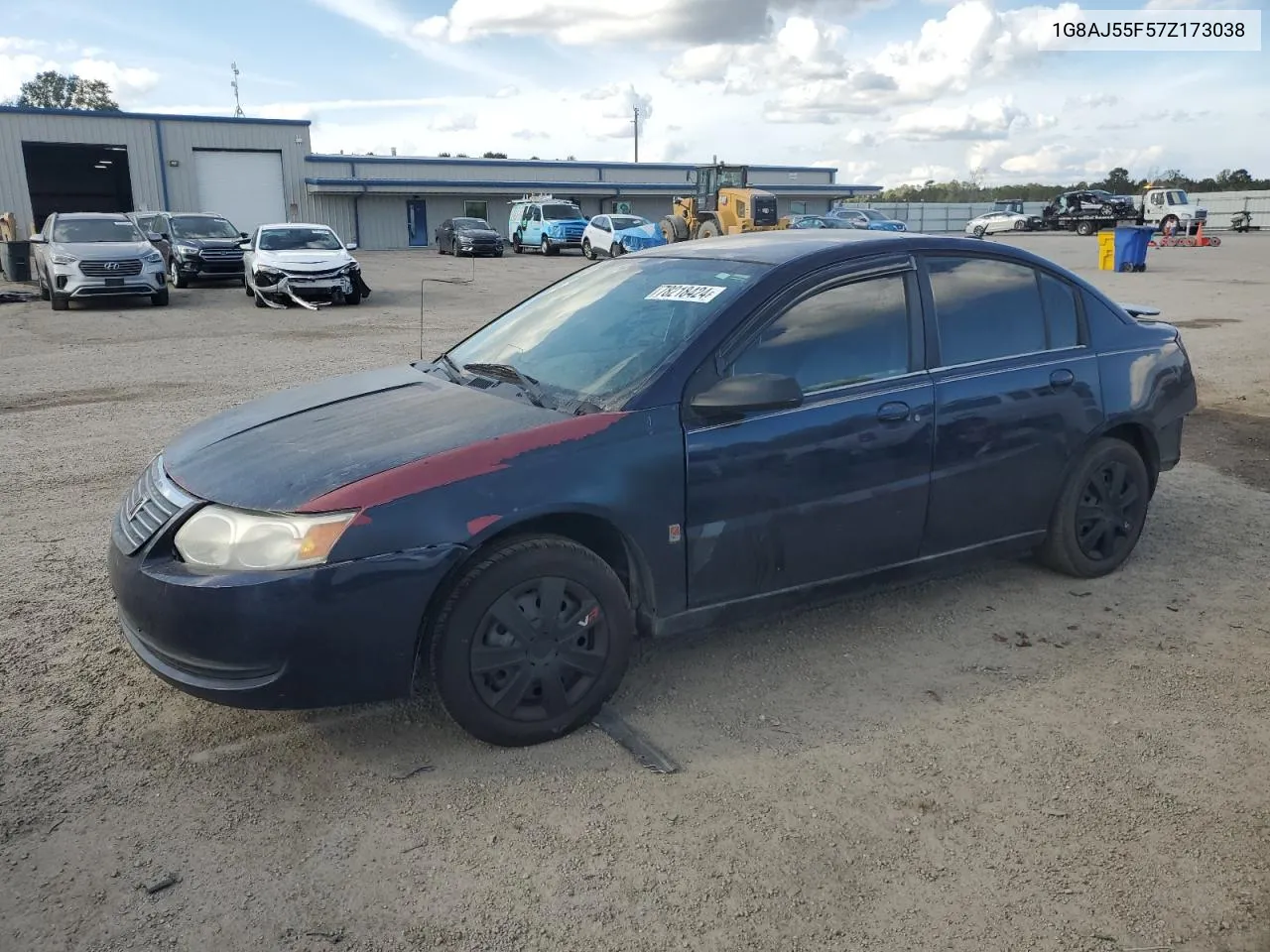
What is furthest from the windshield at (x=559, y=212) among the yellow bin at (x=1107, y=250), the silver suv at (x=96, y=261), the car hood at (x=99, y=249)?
the car hood at (x=99, y=249)

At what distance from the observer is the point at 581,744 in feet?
10.5

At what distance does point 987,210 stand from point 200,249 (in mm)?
53162

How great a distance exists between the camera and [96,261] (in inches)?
664

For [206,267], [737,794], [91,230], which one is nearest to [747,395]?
[737,794]

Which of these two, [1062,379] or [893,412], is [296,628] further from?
[1062,379]

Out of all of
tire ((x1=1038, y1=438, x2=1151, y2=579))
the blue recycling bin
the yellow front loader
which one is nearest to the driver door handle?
tire ((x1=1038, y1=438, x2=1151, y2=579))

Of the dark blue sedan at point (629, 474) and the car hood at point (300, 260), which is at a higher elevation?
the car hood at point (300, 260)

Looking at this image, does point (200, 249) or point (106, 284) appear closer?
point (106, 284)

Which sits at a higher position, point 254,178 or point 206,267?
point 254,178

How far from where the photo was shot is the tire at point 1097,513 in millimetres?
4402

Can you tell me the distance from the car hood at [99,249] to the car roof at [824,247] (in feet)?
51.8

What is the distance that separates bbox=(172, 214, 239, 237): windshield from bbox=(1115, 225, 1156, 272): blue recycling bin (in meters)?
20.8

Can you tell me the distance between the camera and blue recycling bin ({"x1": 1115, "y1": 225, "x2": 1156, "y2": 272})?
76.0ft

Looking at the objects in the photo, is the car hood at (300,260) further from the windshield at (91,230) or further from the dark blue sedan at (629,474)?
the dark blue sedan at (629,474)
